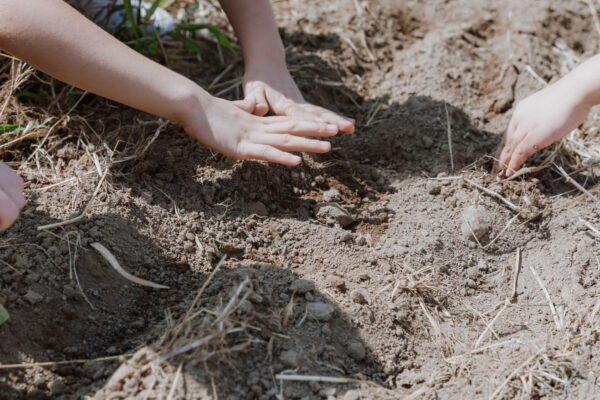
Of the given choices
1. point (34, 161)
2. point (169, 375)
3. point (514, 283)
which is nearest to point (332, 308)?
point (169, 375)

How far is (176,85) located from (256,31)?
60 cm

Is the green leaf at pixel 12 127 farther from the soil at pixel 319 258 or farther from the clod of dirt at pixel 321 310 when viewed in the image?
the clod of dirt at pixel 321 310

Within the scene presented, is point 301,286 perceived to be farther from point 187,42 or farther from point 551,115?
point 187,42

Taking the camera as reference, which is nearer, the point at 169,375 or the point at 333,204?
the point at 169,375

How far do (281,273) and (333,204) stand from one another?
0.39m

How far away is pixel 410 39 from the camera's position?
2822 mm

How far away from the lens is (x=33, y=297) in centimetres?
151

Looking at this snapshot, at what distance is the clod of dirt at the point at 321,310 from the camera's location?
1536 mm

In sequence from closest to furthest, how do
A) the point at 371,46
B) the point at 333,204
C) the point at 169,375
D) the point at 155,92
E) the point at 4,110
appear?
the point at 169,375 → the point at 155,92 → the point at 333,204 → the point at 4,110 → the point at 371,46

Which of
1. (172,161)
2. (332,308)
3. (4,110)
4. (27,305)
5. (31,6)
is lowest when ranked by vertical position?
(332,308)

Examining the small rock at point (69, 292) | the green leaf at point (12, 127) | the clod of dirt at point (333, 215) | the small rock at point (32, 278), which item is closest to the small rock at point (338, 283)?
the clod of dirt at point (333, 215)

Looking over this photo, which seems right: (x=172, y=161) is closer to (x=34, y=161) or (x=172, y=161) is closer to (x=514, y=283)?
(x=34, y=161)

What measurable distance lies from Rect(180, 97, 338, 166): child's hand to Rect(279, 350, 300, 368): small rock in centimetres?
66

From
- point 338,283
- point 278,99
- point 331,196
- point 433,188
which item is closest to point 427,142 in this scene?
point 433,188
